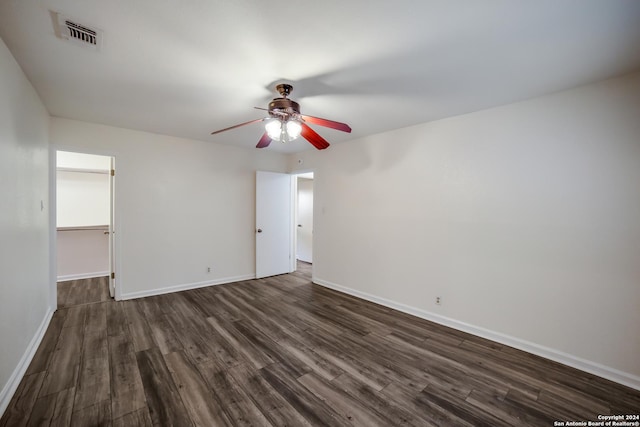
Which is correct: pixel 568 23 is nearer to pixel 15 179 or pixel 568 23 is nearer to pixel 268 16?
pixel 268 16

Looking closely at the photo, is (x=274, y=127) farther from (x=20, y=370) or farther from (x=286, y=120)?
(x=20, y=370)

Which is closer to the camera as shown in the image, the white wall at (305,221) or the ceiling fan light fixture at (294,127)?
the ceiling fan light fixture at (294,127)

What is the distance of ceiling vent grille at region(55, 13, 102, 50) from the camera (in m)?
1.59

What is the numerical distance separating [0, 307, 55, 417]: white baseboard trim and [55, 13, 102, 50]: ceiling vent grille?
241 centimetres

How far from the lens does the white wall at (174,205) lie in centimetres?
373

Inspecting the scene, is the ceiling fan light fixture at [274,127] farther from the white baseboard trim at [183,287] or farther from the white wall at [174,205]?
the white baseboard trim at [183,287]

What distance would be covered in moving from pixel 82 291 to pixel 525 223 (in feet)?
20.3

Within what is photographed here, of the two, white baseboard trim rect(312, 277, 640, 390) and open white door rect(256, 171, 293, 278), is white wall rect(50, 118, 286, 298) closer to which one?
open white door rect(256, 171, 293, 278)

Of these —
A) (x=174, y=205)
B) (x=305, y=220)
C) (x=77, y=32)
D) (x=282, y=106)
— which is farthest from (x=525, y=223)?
(x=305, y=220)

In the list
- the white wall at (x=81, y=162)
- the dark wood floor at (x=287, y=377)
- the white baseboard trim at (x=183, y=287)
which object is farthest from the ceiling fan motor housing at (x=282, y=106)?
the white wall at (x=81, y=162)

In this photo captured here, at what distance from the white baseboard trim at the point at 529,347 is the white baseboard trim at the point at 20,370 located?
12.0ft

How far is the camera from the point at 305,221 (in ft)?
22.7

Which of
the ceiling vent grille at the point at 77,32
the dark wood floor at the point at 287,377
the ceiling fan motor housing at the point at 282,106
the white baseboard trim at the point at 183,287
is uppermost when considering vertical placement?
the ceiling vent grille at the point at 77,32

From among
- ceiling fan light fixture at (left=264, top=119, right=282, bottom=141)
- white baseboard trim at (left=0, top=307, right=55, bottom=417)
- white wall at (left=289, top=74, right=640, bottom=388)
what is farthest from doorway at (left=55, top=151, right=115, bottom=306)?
white wall at (left=289, top=74, right=640, bottom=388)
